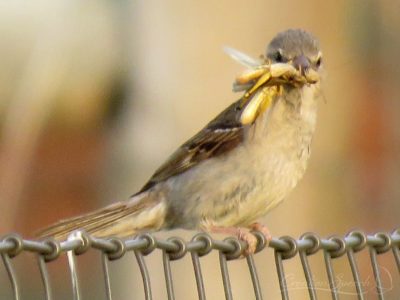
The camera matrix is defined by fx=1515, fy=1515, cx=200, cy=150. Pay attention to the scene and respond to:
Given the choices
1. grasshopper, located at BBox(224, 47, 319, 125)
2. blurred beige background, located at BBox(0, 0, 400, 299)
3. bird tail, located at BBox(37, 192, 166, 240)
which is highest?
blurred beige background, located at BBox(0, 0, 400, 299)

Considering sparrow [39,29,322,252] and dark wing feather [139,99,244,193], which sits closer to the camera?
sparrow [39,29,322,252]

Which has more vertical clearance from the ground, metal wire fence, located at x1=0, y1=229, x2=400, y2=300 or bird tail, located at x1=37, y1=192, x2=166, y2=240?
bird tail, located at x1=37, y1=192, x2=166, y2=240

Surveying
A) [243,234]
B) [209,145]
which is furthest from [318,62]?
[243,234]

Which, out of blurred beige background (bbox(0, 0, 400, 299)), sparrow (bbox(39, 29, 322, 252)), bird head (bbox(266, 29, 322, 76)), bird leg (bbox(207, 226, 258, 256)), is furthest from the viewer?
blurred beige background (bbox(0, 0, 400, 299))

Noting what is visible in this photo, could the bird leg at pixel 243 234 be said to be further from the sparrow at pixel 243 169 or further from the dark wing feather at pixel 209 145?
the dark wing feather at pixel 209 145

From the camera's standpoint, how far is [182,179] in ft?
18.9

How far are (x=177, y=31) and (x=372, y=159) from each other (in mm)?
1788

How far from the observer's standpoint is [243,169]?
216 inches

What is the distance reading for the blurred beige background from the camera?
28.1 ft

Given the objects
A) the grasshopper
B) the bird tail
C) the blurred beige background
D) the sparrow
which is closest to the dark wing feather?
the sparrow

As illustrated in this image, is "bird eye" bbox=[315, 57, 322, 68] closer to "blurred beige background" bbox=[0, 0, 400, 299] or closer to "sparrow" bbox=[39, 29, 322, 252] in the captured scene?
"sparrow" bbox=[39, 29, 322, 252]

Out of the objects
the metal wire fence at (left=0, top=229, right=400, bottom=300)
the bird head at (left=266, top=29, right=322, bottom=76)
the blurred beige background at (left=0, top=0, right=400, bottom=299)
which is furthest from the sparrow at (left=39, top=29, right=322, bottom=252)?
the blurred beige background at (left=0, top=0, right=400, bottom=299)

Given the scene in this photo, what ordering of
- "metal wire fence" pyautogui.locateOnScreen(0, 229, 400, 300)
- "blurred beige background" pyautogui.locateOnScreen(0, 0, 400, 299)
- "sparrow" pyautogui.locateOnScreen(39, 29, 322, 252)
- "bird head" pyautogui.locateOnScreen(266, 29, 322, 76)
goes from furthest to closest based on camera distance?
"blurred beige background" pyautogui.locateOnScreen(0, 0, 400, 299), "bird head" pyautogui.locateOnScreen(266, 29, 322, 76), "sparrow" pyautogui.locateOnScreen(39, 29, 322, 252), "metal wire fence" pyautogui.locateOnScreen(0, 229, 400, 300)

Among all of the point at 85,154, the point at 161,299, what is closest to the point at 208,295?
the point at 161,299
